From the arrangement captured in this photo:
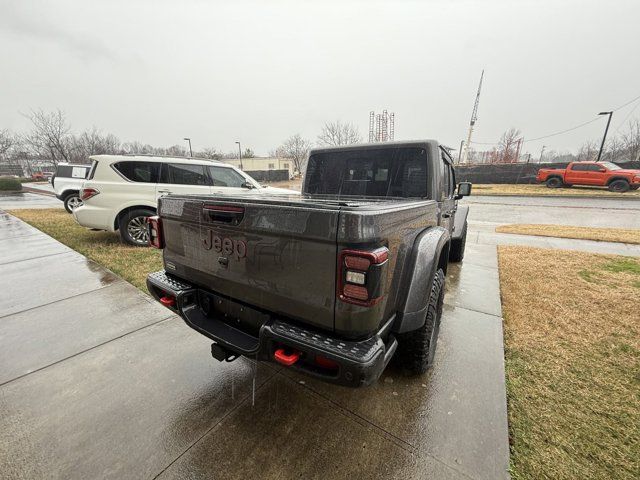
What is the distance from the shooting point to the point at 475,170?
2873 cm

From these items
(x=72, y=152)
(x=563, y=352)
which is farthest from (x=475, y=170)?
(x=72, y=152)

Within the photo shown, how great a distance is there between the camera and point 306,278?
1494mm

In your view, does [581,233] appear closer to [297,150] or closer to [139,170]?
[139,170]

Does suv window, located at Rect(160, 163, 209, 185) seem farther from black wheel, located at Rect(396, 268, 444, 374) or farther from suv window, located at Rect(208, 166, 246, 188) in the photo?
black wheel, located at Rect(396, 268, 444, 374)

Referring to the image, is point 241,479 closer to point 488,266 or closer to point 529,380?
point 529,380

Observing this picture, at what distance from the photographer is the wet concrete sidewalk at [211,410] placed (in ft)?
5.31

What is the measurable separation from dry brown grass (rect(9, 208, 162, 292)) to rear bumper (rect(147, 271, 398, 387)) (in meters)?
2.42

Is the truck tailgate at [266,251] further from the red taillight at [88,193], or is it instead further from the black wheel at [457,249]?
the red taillight at [88,193]

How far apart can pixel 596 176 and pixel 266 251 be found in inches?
993

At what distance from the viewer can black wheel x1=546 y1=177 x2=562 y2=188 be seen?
2052 cm

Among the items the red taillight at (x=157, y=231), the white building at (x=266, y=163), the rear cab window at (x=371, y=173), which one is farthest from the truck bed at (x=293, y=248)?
the white building at (x=266, y=163)

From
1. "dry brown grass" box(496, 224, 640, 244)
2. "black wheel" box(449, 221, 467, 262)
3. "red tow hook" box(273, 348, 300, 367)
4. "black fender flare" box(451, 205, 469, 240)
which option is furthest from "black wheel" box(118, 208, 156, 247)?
"dry brown grass" box(496, 224, 640, 244)

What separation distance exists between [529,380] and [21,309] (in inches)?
212

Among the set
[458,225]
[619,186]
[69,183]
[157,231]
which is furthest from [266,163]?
[157,231]
